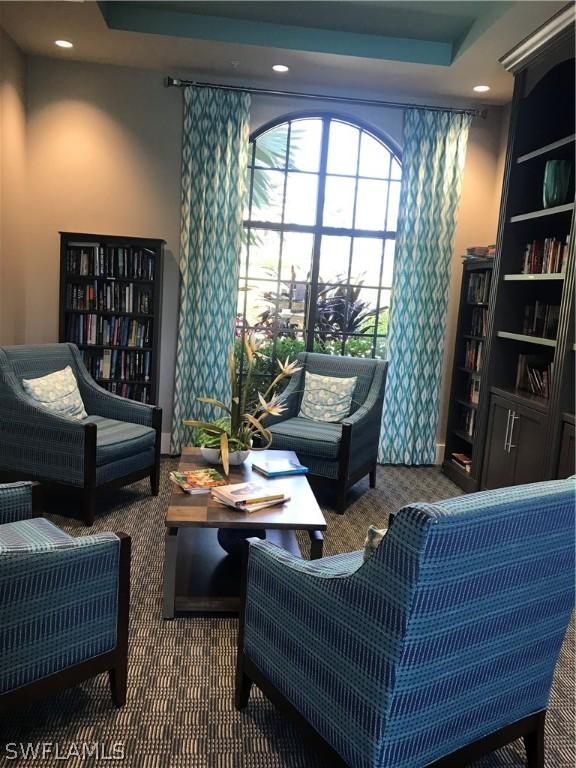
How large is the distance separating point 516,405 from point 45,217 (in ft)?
12.4

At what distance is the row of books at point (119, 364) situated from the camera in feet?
15.1

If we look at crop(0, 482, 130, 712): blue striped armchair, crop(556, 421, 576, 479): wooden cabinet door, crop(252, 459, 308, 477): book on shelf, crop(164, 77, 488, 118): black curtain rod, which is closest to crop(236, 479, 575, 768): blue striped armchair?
crop(0, 482, 130, 712): blue striped armchair

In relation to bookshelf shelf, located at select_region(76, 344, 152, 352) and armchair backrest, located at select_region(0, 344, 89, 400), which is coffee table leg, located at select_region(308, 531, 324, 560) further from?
bookshelf shelf, located at select_region(76, 344, 152, 352)

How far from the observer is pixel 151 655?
2.26m

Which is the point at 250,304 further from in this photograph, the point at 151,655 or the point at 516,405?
the point at 151,655

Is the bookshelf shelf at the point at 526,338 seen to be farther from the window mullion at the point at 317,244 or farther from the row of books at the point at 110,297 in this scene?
the row of books at the point at 110,297

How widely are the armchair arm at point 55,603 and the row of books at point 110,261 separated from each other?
9.56ft

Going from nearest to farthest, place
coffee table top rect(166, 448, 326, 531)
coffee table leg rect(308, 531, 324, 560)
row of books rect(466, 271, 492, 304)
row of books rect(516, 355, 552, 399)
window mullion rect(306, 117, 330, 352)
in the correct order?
coffee table top rect(166, 448, 326, 531), coffee table leg rect(308, 531, 324, 560), row of books rect(516, 355, 552, 399), row of books rect(466, 271, 492, 304), window mullion rect(306, 117, 330, 352)

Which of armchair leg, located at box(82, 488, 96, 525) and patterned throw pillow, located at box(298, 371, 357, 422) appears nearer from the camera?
armchair leg, located at box(82, 488, 96, 525)

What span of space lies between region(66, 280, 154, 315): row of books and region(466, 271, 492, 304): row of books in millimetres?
2571

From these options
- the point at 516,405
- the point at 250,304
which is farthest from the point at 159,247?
the point at 516,405

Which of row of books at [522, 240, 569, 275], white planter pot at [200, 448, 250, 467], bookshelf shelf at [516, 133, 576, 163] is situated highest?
bookshelf shelf at [516, 133, 576, 163]

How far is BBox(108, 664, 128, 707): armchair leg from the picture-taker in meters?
1.94

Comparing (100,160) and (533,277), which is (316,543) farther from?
(100,160)
